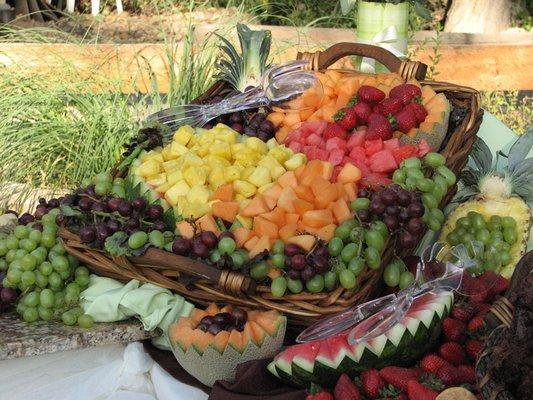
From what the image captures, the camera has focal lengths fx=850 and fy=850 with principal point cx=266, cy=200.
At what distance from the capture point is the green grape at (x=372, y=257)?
2.27 meters

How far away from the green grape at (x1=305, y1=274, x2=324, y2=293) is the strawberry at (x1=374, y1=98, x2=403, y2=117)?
840mm

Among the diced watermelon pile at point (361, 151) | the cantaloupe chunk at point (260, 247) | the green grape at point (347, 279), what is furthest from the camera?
the diced watermelon pile at point (361, 151)

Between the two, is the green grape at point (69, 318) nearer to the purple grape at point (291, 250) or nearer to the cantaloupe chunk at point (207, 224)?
the cantaloupe chunk at point (207, 224)

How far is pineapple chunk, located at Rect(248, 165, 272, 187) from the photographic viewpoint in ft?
8.45

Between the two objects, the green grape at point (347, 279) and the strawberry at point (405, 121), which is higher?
the strawberry at point (405, 121)

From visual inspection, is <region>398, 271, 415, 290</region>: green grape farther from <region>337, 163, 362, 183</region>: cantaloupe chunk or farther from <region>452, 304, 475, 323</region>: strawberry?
<region>337, 163, 362, 183</region>: cantaloupe chunk

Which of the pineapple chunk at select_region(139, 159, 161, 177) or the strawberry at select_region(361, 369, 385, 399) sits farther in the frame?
the pineapple chunk at select_region(139, 159, 161, 177)

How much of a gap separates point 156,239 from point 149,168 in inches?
15.3

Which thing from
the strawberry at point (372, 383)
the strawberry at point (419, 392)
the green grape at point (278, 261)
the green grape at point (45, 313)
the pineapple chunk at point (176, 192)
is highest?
the pineapple chunk at point (176, 192)

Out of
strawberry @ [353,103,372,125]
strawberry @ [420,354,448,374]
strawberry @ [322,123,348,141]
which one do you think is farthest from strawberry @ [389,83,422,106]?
strawberry @ [420,354,448,374]

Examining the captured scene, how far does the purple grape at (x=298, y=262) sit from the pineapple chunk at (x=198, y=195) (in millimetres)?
414

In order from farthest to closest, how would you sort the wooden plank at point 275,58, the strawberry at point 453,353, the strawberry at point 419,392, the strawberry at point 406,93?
1. the wooden plank at point 275,58
2. the strawberry at point 406,93
3. the strawberry at point 453,353
4. the strawberry at point 419,392

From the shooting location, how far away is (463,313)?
2184 mm

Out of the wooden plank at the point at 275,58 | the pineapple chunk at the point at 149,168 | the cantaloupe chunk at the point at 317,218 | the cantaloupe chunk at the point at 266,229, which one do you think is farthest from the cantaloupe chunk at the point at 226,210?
the wooden plank at the point at 275,58
